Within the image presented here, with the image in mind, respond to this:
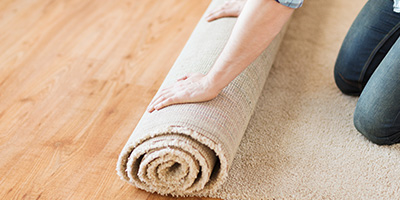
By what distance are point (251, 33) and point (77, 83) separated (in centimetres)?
88

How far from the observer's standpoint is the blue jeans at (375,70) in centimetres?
123

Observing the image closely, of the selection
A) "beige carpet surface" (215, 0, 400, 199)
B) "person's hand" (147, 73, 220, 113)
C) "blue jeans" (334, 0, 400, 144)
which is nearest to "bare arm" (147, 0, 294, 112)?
"person's hand" (147, 73, 220, 113)

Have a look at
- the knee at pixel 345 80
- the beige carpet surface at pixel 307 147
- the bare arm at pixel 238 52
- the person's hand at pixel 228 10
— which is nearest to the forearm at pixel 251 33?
the bare arm at pixel 238 52

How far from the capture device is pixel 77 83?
5.24 feet

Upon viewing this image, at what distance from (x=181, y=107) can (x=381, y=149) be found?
698mm

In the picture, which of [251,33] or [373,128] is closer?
[251,33]

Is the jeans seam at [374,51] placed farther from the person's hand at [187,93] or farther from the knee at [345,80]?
the person's hand at [187,93]

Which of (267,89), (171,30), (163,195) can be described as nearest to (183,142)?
(163,195)

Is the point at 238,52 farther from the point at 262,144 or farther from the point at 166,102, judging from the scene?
the point at 262,144

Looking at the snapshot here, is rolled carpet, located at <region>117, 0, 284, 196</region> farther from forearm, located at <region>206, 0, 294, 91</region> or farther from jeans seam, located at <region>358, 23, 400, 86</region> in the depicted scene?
jeans seam, located at <region>358, 23, 400, 86</region>

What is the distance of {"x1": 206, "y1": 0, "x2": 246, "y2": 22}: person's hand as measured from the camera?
146 cm

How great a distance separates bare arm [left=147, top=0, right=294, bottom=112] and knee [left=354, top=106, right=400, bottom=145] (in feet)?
1.60

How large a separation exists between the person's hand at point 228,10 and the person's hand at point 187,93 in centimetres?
39

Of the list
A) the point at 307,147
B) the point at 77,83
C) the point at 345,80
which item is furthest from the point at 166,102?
the point at 345,80
